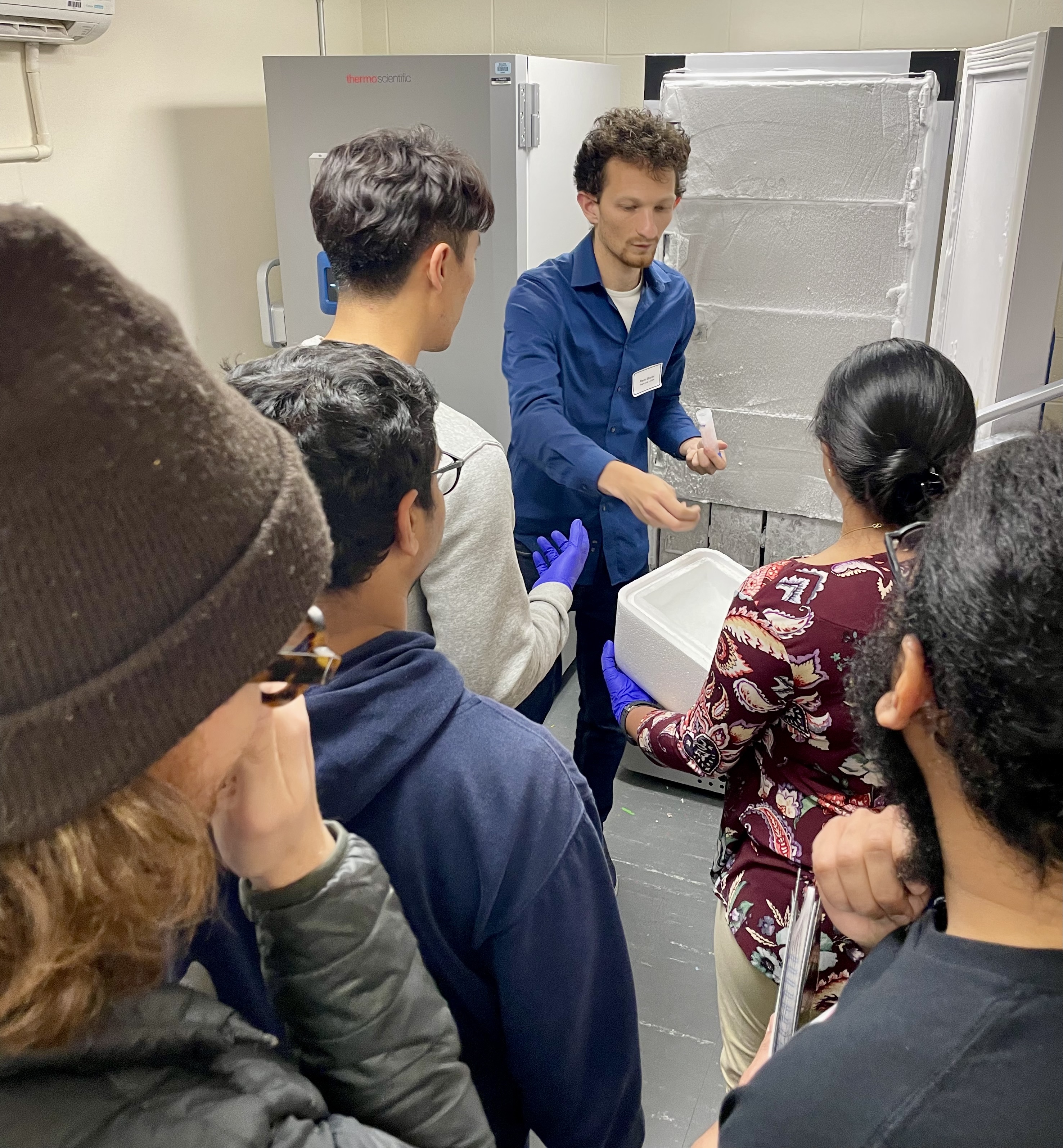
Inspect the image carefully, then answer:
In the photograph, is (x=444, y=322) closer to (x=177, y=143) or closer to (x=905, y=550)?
(x=905, y=550)

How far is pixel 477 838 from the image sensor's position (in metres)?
0.75

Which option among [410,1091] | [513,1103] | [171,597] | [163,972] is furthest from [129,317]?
[513,1103]

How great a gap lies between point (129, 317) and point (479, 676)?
2.91ft

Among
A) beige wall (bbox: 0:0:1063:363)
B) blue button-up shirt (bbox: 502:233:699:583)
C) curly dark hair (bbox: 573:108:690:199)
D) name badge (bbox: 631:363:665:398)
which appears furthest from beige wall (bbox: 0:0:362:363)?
name badge (bbox: 631:363:665:398)

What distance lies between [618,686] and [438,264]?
839 mm

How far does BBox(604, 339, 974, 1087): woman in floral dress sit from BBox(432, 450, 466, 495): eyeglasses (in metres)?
0.37

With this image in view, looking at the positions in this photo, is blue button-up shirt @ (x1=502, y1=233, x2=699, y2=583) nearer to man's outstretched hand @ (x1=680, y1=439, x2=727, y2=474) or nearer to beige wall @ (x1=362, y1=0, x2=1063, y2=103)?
man's outstretched hand @ (x1=680, y1=439, x2=727, y2=474)

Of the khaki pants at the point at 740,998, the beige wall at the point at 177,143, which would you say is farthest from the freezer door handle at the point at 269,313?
the khaki pants at the point at 740,998

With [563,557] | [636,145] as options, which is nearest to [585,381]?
[636,145]

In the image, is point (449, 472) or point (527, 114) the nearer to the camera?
point (449, 472)

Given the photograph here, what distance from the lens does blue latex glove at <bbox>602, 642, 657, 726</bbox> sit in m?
1.71

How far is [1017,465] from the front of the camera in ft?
1.85

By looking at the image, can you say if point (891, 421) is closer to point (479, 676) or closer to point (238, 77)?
point (479, 676)

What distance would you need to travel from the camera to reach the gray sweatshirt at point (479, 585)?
46.3 inches
